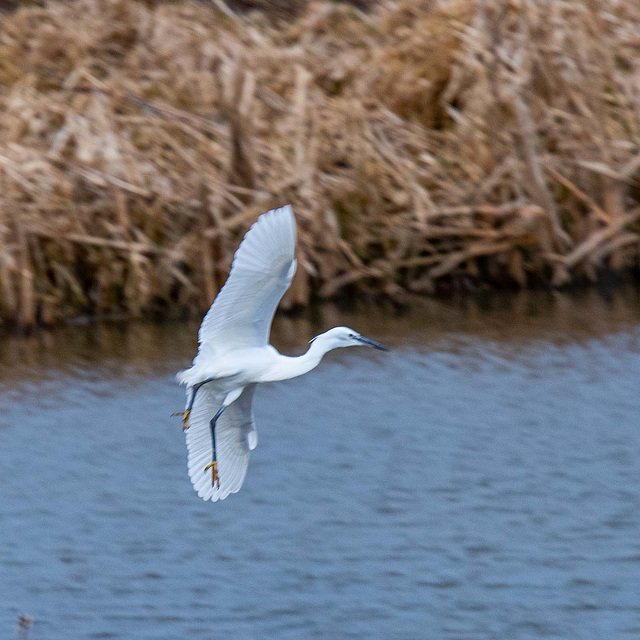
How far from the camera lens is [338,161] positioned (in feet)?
46.0

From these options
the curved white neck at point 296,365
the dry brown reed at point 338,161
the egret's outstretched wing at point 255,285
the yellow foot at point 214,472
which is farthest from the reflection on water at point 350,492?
the egret's outstretched wing at point 255,285

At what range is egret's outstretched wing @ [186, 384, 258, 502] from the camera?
21.8 feet

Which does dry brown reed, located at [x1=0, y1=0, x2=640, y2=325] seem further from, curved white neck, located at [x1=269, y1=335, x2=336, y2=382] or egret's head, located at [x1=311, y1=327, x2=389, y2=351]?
curved white neck, located at [x1=269, y1=335, x2=336, y2=382]

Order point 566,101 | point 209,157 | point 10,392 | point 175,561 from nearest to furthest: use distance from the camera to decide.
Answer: point 175,561 → point 10,392 → point 209,157 → point 566,101

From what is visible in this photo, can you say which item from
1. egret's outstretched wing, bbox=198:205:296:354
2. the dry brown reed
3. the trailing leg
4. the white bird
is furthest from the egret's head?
the dry brown reed

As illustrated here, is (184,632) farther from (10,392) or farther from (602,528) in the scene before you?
(10,392)

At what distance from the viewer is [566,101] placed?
14297 millimetres

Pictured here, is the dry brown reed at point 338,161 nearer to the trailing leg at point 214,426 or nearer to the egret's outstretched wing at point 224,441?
the egret's outstretched wing at point 224,441

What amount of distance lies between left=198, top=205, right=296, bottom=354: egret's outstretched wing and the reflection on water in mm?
1810

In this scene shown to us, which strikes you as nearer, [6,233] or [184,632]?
[184,632]

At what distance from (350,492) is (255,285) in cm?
349

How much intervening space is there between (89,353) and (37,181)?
2.03 m

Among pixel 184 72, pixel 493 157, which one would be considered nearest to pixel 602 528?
pixel 493 157

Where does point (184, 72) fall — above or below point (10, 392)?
above
